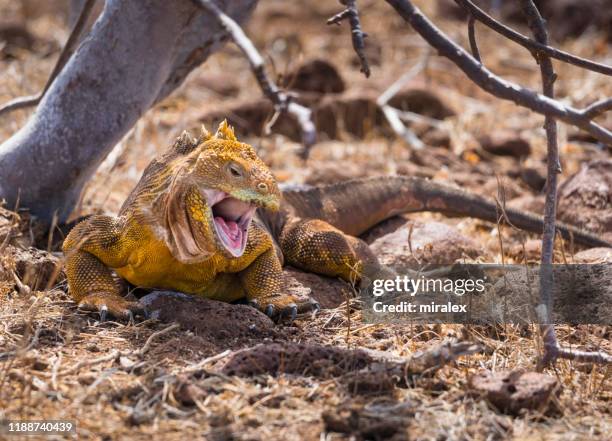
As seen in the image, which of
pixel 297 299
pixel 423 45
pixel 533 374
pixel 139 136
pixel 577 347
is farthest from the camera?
pixel 423 45

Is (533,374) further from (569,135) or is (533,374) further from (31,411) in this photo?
(569,135)

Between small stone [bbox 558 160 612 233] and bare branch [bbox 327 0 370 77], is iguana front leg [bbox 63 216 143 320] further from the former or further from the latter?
small stone [bbox 558 160 612 233]

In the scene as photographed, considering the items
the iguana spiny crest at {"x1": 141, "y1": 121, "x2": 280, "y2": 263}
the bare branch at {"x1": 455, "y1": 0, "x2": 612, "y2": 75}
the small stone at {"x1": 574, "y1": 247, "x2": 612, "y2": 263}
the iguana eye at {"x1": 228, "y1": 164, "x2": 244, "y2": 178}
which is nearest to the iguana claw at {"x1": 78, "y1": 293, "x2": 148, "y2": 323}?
the iguana spiny crest at {"x1": 141, "y1": 121, "x2": 280, "y2": 263}

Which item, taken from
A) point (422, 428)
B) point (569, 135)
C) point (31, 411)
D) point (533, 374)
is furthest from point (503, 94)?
point (569, 135)

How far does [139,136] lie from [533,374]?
17.1ft

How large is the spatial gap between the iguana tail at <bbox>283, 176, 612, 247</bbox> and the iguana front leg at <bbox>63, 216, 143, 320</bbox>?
161 centimetres

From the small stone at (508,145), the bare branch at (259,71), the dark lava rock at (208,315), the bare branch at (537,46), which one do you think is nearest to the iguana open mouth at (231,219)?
the dark lava rock at (208,315)

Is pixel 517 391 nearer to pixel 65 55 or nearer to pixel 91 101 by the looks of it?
pixel 91 101

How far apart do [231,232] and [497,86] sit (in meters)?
1.33

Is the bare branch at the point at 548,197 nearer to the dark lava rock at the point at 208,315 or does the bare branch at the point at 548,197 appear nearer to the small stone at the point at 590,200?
the dark lava rock at the point at 208,315

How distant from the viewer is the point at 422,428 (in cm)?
313

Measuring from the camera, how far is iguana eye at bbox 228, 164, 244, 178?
12.4 ft

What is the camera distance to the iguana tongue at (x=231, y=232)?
3.87 m

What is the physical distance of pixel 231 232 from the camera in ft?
12.8
